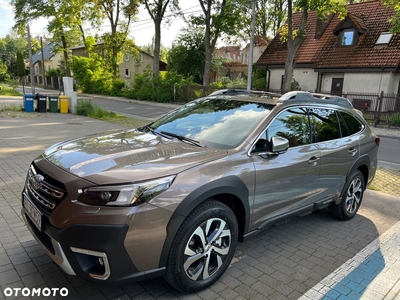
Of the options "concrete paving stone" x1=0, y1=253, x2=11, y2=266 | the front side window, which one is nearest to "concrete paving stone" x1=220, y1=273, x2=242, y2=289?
the front side window

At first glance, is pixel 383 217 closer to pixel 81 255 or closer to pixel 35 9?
pixel 81 255

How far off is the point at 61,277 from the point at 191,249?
4.10 ft

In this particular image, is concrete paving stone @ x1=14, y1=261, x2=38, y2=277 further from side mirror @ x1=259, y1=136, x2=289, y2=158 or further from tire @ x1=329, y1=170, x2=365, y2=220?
tire @ x1=329, y1=170, x2=365, y2=220

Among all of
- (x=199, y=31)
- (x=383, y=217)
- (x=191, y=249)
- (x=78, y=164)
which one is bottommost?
(x=383, y=217)

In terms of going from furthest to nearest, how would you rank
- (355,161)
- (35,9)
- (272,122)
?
(35,9), (355,161), (272,122)

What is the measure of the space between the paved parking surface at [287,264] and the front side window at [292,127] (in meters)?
1.27

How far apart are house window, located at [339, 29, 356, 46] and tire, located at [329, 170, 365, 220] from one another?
22.0 m

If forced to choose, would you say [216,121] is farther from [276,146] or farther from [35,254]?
[35,254]

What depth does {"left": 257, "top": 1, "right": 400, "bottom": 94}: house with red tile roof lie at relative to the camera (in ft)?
69.3

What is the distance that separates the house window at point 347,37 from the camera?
75.7ft

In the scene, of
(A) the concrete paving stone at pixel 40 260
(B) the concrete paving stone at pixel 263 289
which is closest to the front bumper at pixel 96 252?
(A) the concrete paving stone at pixel 40 260

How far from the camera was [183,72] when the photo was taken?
35875 millimetres

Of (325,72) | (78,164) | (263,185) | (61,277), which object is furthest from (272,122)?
(325,72)

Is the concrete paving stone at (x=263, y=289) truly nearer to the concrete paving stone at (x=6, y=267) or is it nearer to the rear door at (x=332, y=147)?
the rear door at (x=332, y=147)
